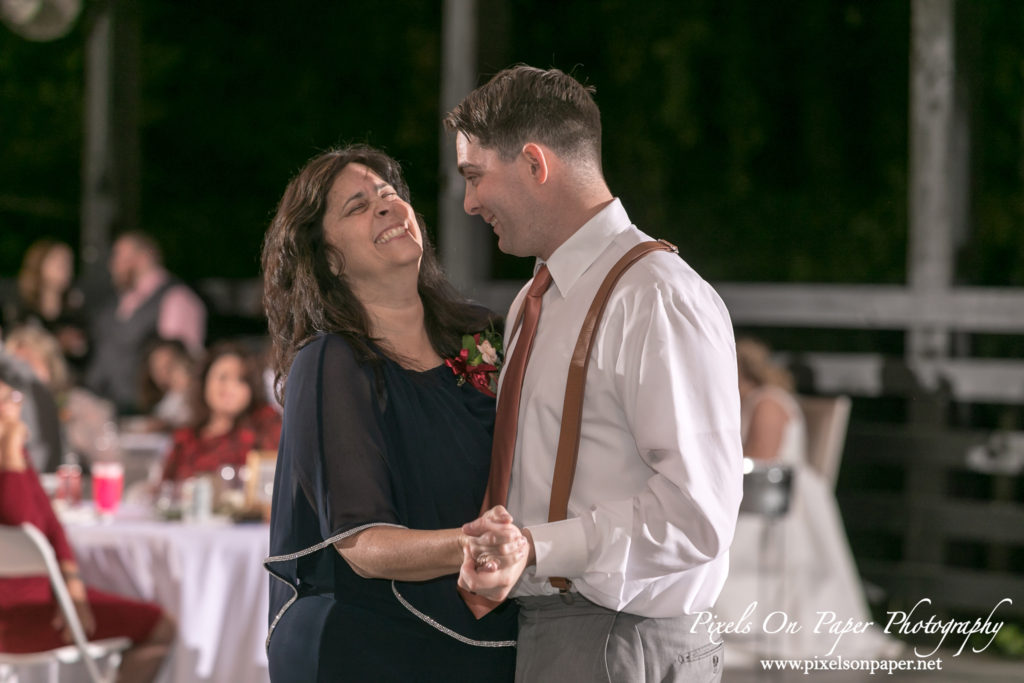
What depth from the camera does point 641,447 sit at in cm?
169

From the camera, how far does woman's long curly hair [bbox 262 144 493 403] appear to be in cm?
200

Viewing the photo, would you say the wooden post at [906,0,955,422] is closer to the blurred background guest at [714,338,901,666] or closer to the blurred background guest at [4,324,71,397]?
the blurred background guest at [714,338,901,666]

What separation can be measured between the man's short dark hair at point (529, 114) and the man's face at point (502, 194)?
0.02 meters

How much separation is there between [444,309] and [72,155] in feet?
26.3

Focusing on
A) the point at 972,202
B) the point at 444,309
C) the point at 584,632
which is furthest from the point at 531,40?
the point at 584,632

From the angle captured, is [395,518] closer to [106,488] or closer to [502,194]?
[502,194]

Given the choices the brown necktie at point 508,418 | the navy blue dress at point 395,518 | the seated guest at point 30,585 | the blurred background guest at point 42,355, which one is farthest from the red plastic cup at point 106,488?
the brown necktie at point 508,418

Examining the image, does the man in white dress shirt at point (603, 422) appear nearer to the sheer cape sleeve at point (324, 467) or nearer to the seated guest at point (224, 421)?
the sheer cape sleeve at point (324, 467)

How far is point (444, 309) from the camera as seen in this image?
7.13 ft

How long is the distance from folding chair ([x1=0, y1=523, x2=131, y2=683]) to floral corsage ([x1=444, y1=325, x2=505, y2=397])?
2013 mm

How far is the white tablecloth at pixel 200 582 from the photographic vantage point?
388 cm

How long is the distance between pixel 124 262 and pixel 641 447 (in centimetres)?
585

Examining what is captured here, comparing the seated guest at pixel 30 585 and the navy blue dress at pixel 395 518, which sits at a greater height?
the navy blue dress at pixel 395 518

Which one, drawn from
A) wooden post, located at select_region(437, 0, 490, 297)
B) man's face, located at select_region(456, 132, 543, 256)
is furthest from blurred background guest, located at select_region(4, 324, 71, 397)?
man's face, located at select_region(456, 132, 543, 256)
